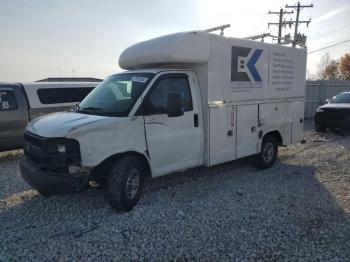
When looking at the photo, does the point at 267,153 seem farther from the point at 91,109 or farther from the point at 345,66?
the point at 345,66

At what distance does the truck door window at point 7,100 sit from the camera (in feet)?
28.1


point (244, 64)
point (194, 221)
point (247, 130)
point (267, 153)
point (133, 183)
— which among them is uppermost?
point (244, 64)

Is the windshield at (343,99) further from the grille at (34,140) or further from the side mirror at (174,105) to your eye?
the grille at (34,140)

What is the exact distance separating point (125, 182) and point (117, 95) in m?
1.44

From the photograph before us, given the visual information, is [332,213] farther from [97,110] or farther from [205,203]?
[97,110]

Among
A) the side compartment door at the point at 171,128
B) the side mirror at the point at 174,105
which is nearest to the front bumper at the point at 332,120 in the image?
the side compartment door at the point at 171,128

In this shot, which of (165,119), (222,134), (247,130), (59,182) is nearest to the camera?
(59,182)

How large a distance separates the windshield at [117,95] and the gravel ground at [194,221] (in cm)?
151

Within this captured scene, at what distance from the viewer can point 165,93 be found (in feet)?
18.3

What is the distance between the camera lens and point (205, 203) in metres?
5.55

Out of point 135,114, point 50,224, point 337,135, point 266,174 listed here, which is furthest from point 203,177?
point 337,135

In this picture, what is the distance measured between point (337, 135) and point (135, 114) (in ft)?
33.3

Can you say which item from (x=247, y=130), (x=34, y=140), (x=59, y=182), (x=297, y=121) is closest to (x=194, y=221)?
(x=59, y=182)

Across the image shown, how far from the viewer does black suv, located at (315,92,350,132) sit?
1247cm
